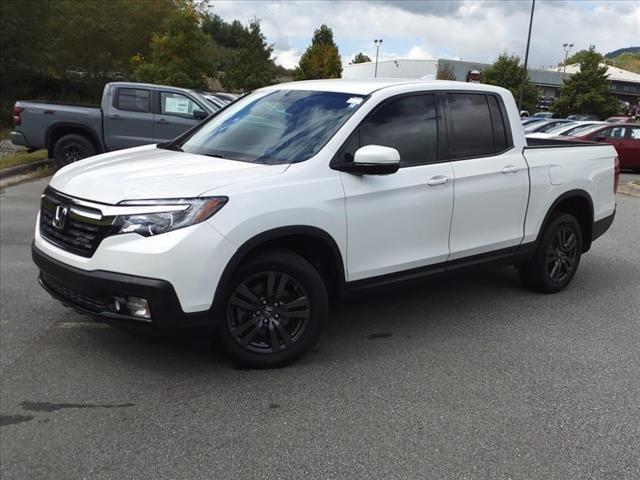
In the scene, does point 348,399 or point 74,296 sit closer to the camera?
point 348,399

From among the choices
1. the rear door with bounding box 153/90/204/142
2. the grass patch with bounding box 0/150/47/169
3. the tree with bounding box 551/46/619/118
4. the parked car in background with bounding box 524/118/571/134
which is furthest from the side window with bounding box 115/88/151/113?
the tree with bounding box 551/46/619/118

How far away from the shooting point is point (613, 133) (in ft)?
56.1

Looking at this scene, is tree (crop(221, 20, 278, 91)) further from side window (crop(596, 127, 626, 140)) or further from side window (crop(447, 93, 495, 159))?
side window (crop(447, 93, 495, 159))

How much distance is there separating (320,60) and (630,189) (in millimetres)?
54027

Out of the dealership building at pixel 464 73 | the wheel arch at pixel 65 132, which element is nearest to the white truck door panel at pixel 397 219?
the wheel arch at pixel 65 132

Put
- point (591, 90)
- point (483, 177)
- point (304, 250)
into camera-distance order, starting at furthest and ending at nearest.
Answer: point (591, 90), point (483, 177), point (304, 250)

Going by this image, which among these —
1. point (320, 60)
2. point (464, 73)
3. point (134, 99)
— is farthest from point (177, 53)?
point (464, 73)

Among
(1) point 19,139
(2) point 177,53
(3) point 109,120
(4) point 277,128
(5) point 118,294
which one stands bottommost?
(5) point 118,294

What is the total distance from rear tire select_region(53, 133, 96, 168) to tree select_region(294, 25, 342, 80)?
51.1 metres

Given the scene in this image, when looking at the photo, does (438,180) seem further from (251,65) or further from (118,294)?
(251,65)

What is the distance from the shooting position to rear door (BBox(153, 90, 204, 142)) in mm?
12234

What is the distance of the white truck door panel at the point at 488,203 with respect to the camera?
447 centimetres

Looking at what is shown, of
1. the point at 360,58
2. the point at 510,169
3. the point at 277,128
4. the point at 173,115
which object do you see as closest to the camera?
the point at 277,128

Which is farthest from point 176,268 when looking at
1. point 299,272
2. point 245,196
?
point 299,272
